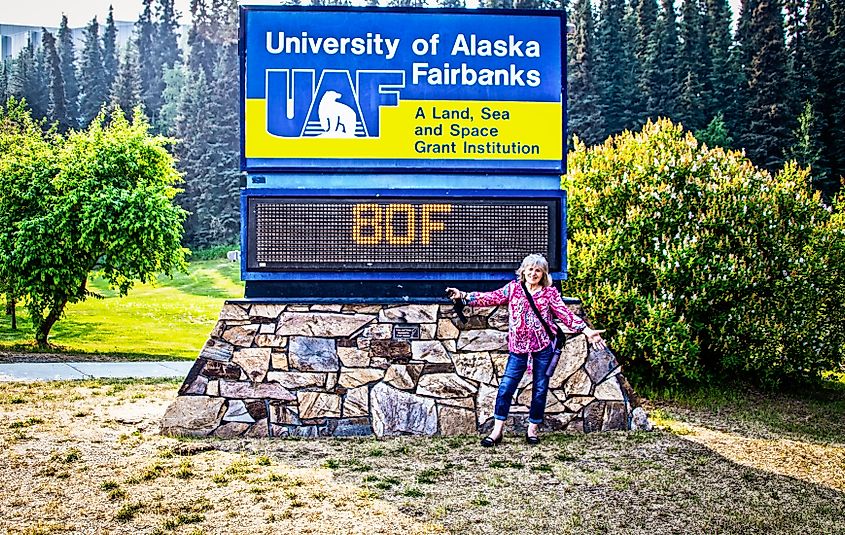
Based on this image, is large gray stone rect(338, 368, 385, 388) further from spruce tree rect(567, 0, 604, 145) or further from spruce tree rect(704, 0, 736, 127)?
spruce tree rect(704, 0, 736, 127)

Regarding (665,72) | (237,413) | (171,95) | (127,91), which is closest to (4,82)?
(171,95)

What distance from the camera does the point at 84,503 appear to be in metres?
5.23

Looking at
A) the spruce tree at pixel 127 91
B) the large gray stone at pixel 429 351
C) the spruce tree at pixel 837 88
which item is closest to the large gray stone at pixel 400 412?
the large gray stone at pixel 429 351

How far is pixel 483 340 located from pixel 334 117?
2.50m

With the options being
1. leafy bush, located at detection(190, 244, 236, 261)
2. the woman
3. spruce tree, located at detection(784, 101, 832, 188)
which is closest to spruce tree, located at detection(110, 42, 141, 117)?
leafy bush, located at detection(190, 244, 236, 261)

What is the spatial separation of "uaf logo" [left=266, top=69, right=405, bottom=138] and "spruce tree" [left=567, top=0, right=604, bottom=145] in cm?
3806

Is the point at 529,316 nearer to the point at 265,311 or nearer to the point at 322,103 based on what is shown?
the point at 265,311

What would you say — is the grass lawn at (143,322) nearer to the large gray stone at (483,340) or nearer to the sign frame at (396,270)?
the sign frame at (396,270)

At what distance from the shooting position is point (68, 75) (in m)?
77.3

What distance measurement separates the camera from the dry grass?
16.3 feet

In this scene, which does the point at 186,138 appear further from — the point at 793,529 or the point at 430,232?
the point at 793,529

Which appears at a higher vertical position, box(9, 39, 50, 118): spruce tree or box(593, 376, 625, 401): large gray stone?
box(9, 39, 50, 118): spruce tree

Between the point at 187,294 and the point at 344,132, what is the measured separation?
2808 cm

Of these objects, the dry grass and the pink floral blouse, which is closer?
the dry grass
